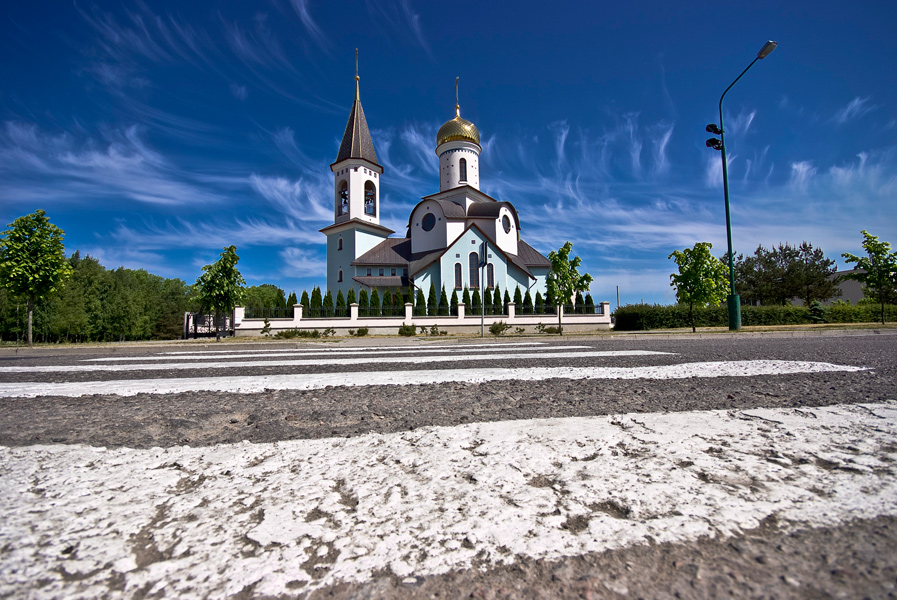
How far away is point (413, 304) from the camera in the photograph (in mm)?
34469

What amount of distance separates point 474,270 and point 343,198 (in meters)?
16.4

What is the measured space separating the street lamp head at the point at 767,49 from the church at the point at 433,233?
2405 centimetres

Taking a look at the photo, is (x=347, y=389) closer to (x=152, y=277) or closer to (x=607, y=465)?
(x=607, y=465)

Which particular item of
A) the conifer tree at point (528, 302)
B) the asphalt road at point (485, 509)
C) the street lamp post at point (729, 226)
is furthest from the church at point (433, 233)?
the asphalt road at point (485, 509)

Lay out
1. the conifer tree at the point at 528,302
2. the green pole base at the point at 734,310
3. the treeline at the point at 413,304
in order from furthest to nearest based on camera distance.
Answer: the conifer tree at the point at 528,302, the treeline at the point at 413,304, the green pole base at the point at 734,310

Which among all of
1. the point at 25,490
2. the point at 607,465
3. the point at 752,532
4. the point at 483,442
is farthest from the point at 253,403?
the point at 752,532

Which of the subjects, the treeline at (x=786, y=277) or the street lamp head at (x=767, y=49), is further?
the treeline at (x=786, y=277)

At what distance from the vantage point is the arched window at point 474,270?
37.5 meters

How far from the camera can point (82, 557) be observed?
3.22ft

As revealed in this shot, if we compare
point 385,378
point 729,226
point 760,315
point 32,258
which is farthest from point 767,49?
point 32,258

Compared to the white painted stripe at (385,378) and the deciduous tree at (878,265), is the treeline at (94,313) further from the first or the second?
the deciduous tree at (878,265)

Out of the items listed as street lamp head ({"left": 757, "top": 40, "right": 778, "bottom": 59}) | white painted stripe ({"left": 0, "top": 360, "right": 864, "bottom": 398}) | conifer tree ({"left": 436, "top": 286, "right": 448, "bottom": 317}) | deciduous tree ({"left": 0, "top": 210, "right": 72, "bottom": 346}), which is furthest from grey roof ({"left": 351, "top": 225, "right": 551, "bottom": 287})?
white painted stripe ({"left": 0, "top": 360, "right": 864, "bottom": 398})

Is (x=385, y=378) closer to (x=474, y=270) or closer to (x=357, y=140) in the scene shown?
(x=474, y=270)

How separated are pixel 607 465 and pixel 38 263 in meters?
24.5
